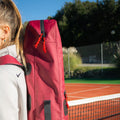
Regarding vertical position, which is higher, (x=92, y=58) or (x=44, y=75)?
(x=44, y=75)

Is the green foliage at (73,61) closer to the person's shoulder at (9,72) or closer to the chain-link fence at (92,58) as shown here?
the chain-link fence at (92,58)

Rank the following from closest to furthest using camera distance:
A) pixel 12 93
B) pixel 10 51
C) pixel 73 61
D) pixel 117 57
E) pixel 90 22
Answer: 1. pixel 12 93
2. pixel 10 51
3. pixel 117 57
4. pixel 73 61
5. pixel 90 22

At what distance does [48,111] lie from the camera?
817mm

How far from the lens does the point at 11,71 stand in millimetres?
665

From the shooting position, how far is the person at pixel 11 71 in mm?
632

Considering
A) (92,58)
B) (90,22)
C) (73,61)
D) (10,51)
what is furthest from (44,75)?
(90,22)

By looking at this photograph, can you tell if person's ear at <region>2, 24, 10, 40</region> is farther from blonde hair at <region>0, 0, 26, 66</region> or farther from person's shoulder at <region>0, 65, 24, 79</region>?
person's shoulder at <region>0, 65, 24, 79</region>

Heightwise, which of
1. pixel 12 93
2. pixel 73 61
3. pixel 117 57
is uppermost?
pixel 12 93

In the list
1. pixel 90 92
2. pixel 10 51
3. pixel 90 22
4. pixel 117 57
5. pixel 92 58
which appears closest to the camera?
pixel 10 51

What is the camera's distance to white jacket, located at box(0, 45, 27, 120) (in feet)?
2.06

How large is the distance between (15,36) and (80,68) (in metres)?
14.5

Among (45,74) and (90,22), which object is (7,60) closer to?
(45,74)

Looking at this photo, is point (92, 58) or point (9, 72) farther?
point (92, 58)

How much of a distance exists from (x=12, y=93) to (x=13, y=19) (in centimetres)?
30
